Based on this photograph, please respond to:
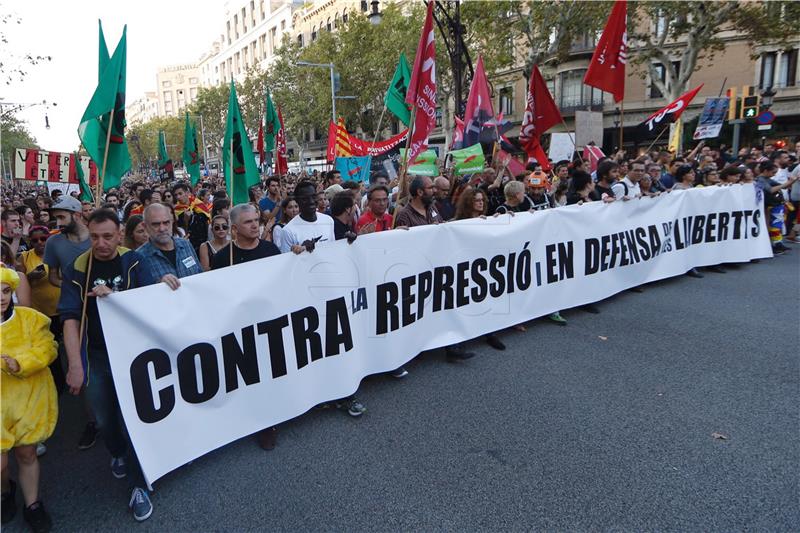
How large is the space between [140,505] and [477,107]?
661 centimetres


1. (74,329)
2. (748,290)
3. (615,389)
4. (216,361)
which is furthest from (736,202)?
(74,329)

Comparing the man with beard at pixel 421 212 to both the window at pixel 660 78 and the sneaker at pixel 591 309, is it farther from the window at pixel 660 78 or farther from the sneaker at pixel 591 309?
the window at pixel 660 78

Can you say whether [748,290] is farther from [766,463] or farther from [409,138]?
[409,138]

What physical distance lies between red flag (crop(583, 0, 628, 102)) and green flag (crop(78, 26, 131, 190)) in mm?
6617

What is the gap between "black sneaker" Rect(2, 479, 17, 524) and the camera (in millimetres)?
2709

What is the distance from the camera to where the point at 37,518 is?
2.60 meters

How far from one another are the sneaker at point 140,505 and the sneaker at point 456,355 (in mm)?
2627

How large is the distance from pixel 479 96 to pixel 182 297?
19.3 ft

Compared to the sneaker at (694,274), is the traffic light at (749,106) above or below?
above

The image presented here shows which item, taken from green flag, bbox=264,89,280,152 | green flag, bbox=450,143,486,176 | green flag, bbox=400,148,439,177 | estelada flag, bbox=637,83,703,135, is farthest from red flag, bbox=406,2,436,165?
green flag, bbox=264,89,280,152

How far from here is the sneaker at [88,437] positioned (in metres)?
3.42

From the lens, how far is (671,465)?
292cm

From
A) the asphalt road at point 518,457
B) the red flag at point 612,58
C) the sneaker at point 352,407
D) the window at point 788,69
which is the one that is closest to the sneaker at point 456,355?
the asphalt road at point 518,457

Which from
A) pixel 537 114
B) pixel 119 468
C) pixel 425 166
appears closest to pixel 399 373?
pixel 119 468
